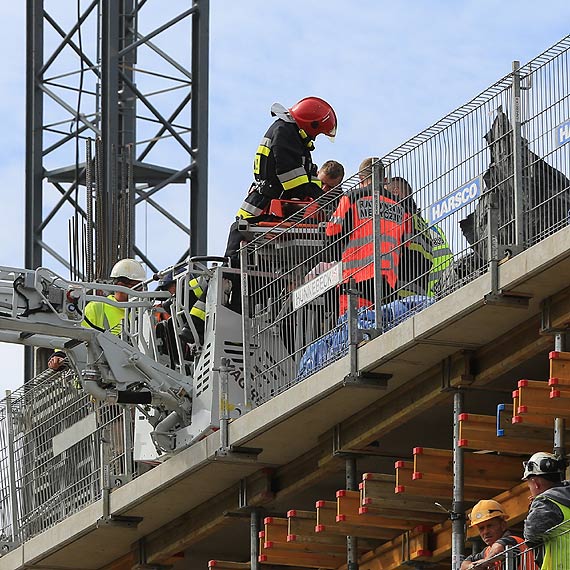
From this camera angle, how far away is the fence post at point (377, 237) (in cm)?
2398

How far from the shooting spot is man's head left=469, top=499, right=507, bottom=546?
21.7m

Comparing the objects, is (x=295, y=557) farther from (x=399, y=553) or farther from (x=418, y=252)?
(x=418, y=252)

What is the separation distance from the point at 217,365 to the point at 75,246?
10.7 metres

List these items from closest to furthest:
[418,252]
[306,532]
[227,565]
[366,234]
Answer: [418,252]
[366,234]
[306,532]
[227,565]

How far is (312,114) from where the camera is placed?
28.0 meters

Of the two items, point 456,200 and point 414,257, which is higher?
point 456,200

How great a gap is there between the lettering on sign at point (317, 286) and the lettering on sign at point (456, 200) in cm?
149

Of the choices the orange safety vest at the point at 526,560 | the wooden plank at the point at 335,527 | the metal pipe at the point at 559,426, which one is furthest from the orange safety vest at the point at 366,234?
the orange safety vest at the point at 526,560

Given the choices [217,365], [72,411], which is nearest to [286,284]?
[217,365]

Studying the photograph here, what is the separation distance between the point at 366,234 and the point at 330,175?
9.98ft

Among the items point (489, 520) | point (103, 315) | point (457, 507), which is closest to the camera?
point (489, 520)

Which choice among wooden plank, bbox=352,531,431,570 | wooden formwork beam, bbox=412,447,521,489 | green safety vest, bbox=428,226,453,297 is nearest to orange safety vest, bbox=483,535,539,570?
wooden formwork beam, bbox=412,447,521,489

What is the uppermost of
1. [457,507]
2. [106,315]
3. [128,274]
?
[128,274]

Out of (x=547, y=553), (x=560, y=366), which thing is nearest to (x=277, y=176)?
(x=560, y=366)
